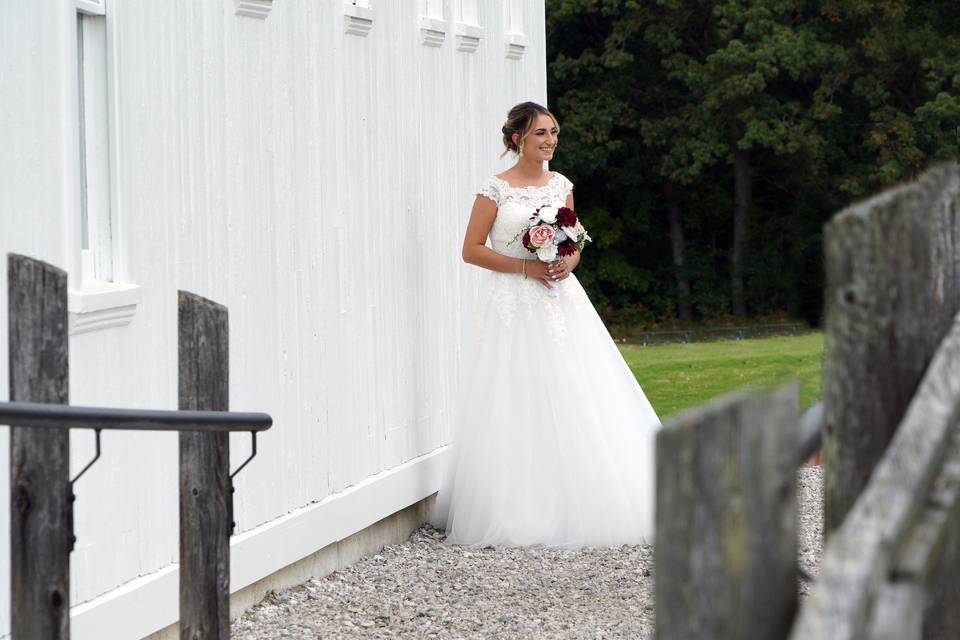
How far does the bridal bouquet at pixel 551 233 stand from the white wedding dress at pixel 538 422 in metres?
0.10

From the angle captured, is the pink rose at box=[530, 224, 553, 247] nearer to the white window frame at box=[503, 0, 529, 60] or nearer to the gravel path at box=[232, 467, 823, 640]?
the gravel path at box=[232, 467, 823, 640]

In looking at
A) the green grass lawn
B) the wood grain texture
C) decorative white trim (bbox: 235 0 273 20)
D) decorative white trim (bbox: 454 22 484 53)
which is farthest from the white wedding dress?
the green grass lawn

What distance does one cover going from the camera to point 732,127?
31797 mm

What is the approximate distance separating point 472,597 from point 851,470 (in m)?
5.48

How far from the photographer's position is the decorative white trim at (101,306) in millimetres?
5039

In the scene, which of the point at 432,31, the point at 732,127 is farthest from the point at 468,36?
the point at 732,127

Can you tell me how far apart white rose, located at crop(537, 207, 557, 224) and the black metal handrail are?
462 cm

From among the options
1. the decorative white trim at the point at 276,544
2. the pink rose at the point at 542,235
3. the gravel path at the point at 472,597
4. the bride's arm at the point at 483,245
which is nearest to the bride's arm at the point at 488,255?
the bride's arm at the point at 483,245

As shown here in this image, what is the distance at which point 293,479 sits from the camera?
23.0 ft

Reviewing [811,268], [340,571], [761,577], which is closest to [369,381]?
[340,571]

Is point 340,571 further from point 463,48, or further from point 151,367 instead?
point 463,48

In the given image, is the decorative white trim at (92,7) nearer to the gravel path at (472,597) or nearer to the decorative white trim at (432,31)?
the gravel path at (472,597)

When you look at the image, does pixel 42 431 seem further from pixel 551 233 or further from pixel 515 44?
pixel 515 44

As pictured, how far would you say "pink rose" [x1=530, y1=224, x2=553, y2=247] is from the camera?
331 inches
